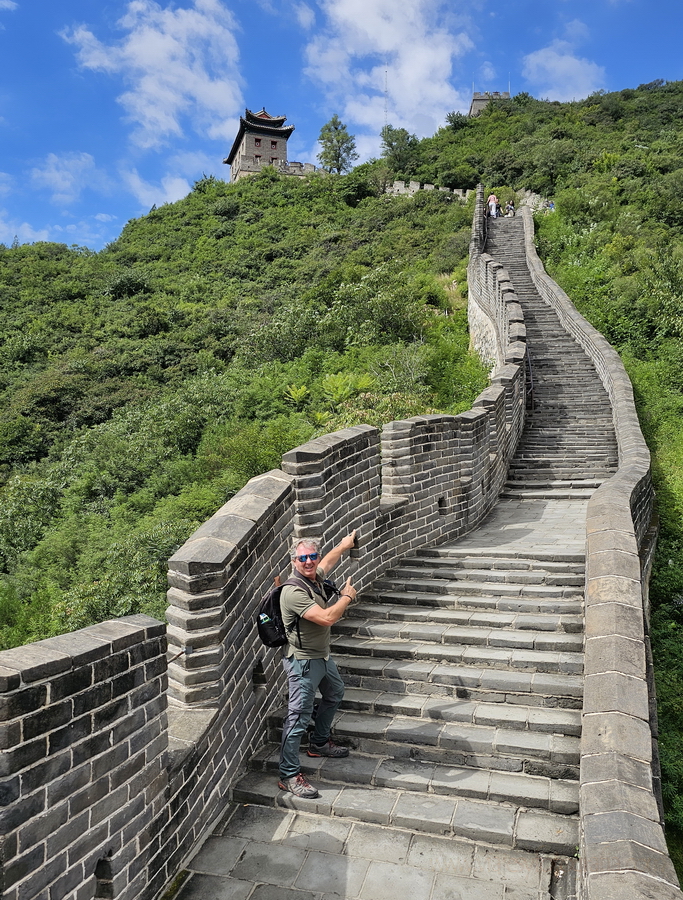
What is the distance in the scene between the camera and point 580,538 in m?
7.68

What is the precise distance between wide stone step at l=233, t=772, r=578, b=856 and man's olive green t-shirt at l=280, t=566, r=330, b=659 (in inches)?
34.2

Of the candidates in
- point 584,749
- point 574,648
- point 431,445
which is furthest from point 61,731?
point 431,445

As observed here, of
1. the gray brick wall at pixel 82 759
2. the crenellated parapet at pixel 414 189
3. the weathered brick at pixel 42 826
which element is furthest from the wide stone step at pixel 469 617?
the crenellated parapet at pixel 414 189

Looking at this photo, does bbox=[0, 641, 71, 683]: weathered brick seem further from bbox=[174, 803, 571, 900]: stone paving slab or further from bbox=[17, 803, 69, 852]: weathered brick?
bbox=[174, 803, 571, 900]: stone paving slab

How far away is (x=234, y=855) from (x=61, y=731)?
157 cm

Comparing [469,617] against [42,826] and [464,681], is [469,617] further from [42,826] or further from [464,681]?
[42,826]

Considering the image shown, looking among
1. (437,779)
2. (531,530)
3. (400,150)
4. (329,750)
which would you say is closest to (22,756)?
(329,750)

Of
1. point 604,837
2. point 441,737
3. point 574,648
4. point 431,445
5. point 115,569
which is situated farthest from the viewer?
point 115,569

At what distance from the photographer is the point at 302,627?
4.29 m

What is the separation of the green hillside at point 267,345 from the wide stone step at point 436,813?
9.06ft

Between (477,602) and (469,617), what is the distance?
0.27 metres

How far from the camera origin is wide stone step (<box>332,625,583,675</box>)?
5137 mm

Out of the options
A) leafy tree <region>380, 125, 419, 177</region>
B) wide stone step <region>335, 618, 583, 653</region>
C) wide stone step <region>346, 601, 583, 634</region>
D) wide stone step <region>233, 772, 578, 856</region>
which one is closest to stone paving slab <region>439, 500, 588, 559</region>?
wide stone step <region>346, 601, 583, 634</region>

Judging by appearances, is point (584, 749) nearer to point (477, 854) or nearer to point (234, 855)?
point (477, 854)
